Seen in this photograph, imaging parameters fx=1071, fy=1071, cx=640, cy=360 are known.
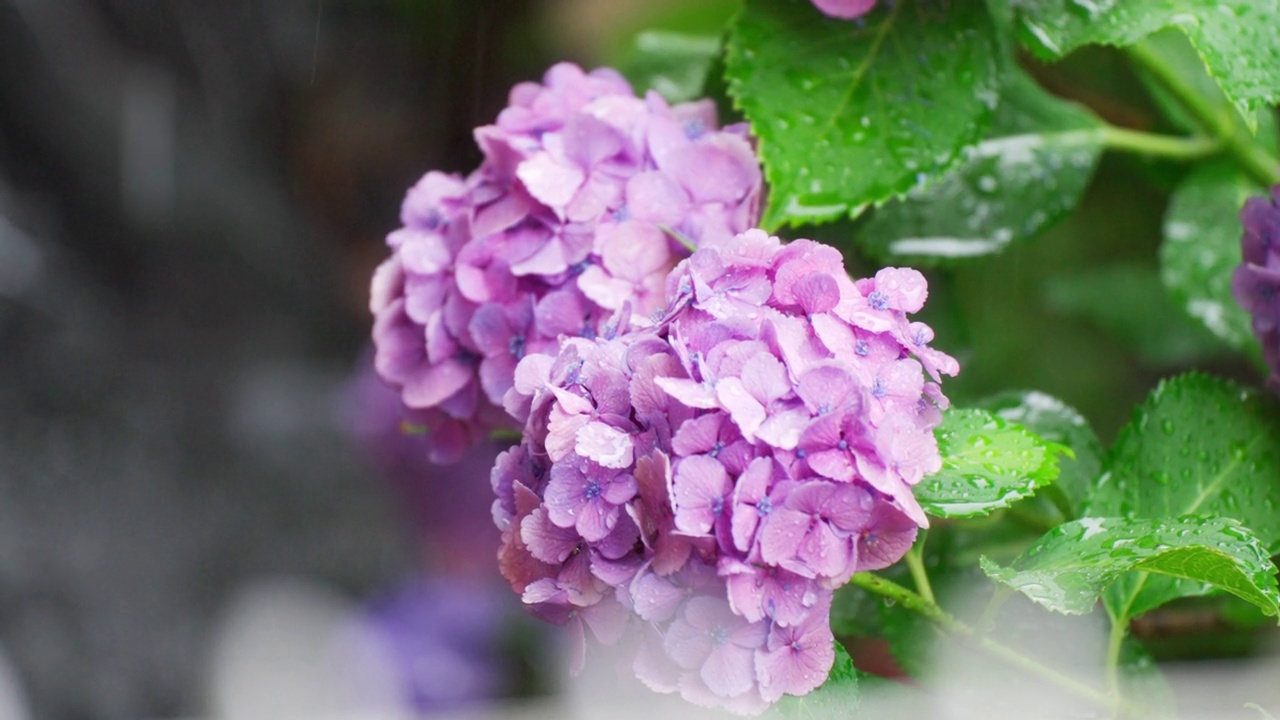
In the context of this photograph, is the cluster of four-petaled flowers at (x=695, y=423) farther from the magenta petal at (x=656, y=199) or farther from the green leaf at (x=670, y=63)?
→ the green leaf at (x=670, y=63)

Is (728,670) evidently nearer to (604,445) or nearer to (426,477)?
(604,445)

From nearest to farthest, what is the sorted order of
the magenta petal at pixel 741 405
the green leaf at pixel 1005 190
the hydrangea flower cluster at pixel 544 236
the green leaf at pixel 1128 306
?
the magenta petal at pixel 741 405, the hydrangea flower cluster at pixel 544 236, the green leaf at pixel 1005 190, the green leaf at pixel 1128 306

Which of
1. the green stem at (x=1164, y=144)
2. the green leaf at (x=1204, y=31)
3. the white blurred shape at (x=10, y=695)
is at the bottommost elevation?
the white blurred shape at (x=10, y=695)

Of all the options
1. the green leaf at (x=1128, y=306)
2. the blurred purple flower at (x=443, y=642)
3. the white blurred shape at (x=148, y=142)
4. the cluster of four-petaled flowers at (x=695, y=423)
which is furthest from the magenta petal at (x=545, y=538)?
the white blurred shape at (x=148, y=142)

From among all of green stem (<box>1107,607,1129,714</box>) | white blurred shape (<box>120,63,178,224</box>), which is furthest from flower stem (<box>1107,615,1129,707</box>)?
white blurred shape (<box>120,63,178,224</box>)

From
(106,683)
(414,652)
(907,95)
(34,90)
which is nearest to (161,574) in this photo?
(106,683)

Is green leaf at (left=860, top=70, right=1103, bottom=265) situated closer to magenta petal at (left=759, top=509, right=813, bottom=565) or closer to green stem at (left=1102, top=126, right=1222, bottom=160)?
green stem at (left=1102, top=126, right=1222, bottom=160)
